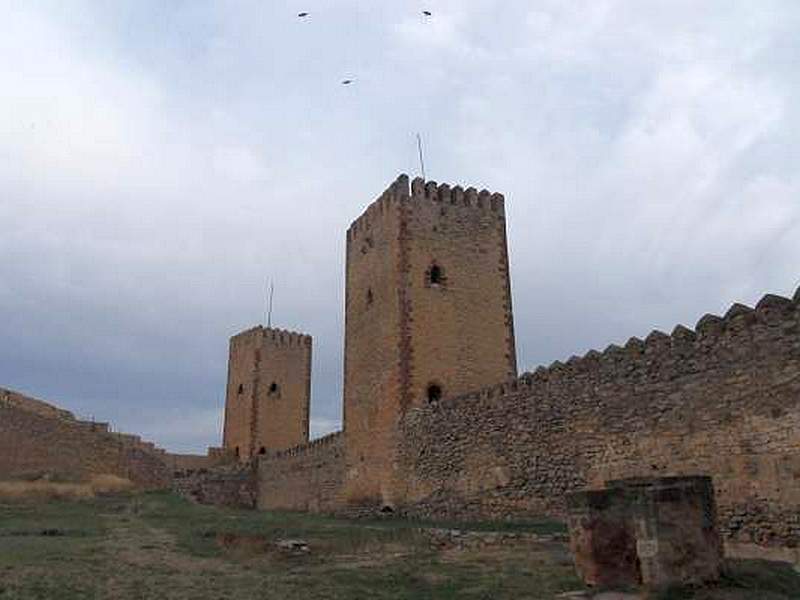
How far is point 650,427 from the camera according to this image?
469 inches

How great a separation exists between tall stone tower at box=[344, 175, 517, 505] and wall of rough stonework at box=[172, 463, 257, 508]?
8.92 m

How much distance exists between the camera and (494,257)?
21219 mm

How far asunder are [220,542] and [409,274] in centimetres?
918

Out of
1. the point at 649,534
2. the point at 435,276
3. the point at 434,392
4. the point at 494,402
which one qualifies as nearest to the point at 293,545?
the point at 649,534

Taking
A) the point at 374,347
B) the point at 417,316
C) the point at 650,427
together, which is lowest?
the point at 650,427

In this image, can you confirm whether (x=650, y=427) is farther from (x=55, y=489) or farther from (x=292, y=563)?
(x=55, y=489)

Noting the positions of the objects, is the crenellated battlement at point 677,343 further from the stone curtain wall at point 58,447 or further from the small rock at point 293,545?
the stone curtain wall at point 58,447

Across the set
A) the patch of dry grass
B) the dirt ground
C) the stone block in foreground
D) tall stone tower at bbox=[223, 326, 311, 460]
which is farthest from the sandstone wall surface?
tall stone tower at bbox=[223, 326, 311, 460]

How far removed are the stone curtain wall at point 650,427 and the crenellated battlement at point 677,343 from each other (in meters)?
0.02

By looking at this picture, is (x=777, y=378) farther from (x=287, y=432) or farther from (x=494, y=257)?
(x=287, y=432)

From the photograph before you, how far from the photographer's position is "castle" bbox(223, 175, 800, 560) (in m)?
10.1

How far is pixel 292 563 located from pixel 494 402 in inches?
267

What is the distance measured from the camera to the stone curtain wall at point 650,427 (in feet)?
32.4

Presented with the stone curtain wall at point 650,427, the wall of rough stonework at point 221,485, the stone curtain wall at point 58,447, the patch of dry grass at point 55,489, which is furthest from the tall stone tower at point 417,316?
the stone curtain wall at point 58,447
